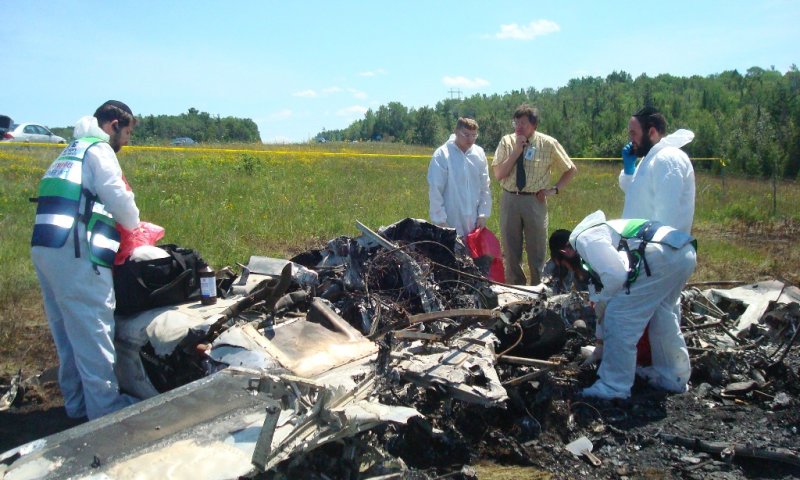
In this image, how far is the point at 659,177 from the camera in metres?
5.16

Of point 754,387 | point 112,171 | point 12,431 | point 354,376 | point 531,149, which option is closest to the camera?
point 354,376

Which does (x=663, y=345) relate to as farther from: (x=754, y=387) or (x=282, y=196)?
(x=282, y=196)

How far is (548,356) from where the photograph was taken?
5.62m

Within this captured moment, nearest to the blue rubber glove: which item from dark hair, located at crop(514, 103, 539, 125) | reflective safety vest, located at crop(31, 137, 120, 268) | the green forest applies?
dark hair, located at crop(514, 103, 539, 125)

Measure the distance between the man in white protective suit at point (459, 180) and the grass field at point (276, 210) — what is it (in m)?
3.20

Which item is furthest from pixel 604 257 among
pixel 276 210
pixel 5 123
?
pixel 5 123

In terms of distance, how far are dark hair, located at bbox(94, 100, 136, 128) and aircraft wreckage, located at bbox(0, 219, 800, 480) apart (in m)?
1.47

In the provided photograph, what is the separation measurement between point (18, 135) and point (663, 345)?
24754 mm

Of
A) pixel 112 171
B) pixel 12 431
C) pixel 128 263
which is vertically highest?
pixel 112 171

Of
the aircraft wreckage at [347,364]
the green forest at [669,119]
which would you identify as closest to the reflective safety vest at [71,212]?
the aircraft wreckage at [347,364]

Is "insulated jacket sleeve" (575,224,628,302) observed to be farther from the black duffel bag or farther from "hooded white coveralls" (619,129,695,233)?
the black duffel bag

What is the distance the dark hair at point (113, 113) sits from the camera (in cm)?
478

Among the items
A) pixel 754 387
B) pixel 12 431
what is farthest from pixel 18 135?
pixel 754 387

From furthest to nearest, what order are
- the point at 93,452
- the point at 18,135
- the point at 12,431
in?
the point at 18,135 < the point at 12,431 < the point at 93,452
